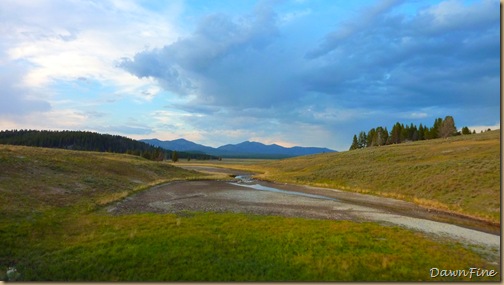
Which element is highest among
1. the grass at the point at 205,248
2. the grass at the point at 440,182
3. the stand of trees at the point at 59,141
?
the stand of trees at the point at 59,141

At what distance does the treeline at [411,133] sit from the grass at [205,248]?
12047 cm

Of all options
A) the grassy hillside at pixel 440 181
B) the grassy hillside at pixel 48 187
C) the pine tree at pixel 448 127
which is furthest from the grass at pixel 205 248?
the pine tree at pixel 448 127

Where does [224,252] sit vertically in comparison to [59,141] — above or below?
below

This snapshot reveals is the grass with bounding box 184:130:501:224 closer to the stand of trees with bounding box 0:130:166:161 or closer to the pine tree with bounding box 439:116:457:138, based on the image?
the pine tree with bounding box 439:116:457:138

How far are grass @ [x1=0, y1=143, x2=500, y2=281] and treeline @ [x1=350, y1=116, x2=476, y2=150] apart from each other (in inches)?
4743

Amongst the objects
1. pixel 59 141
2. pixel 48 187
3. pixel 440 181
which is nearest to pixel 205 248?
pixel 48 187

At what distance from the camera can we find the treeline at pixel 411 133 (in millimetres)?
122000

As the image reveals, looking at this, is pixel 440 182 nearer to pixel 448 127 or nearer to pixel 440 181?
pixel 440 181

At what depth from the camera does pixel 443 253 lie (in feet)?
53.3

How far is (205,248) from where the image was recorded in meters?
16.0

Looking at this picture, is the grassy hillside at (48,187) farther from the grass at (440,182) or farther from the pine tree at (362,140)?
the pine tree at (362,140)

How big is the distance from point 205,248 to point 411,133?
496 feet

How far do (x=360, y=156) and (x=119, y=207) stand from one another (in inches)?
2842

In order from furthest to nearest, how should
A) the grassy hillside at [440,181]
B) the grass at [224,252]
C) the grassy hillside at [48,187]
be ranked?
the grassy hillside at [440,181] → the grassy hillside at [48,187] → the grass at [224,252]
